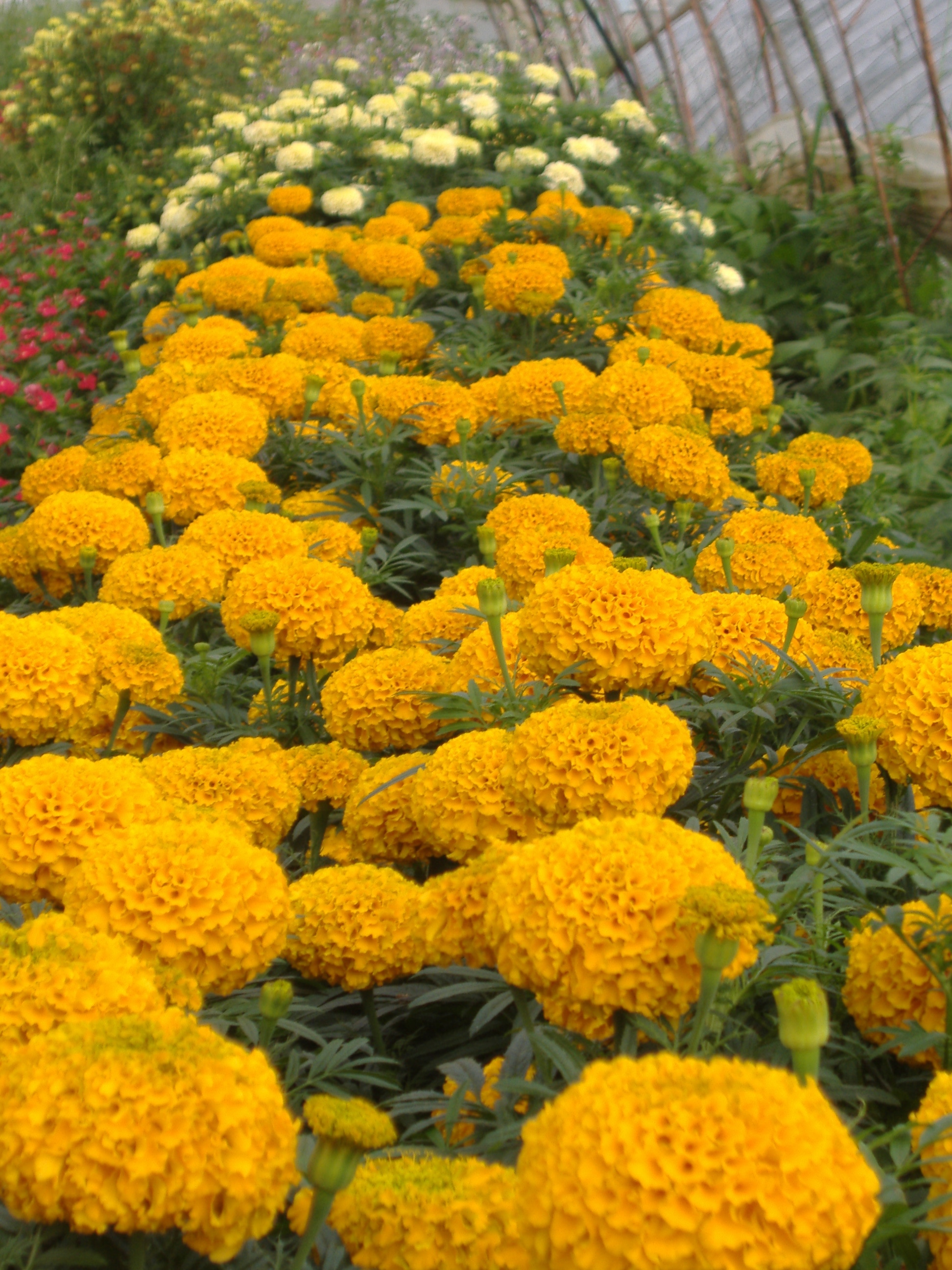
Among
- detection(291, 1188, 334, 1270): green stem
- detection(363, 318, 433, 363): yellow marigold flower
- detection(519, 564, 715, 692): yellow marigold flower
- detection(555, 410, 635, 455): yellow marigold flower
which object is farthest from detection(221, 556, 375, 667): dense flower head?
detection(363, 318, 433, 363): yellow marigold flower

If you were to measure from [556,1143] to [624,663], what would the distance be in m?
0.87

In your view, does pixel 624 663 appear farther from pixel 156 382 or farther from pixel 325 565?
pixel 156 382


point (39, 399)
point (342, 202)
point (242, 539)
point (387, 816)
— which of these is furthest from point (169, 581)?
point (342, 202)

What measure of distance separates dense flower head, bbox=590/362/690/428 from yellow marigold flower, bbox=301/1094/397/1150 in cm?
225

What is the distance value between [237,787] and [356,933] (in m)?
0.38

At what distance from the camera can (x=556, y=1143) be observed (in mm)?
902

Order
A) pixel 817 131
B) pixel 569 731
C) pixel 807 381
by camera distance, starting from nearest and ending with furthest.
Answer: pixel 569 731, pixel 807 381, pixel 817 131

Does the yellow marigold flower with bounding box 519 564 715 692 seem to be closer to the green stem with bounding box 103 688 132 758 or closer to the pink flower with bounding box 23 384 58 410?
the green stem with bounding box 103 688 132 758

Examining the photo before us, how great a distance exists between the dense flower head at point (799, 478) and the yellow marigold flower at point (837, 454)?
0.02m

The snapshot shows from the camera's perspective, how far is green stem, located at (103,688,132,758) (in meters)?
2.17

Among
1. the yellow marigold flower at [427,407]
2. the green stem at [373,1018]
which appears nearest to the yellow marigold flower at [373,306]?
the yellow marigold flower at [427,407]

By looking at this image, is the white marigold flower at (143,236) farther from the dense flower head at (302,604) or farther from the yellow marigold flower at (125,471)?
the dense flower head at (302,604)

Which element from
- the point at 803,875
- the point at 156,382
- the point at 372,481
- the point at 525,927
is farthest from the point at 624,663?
the point at 156,382

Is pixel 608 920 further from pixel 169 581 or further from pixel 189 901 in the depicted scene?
pixel 169 581
